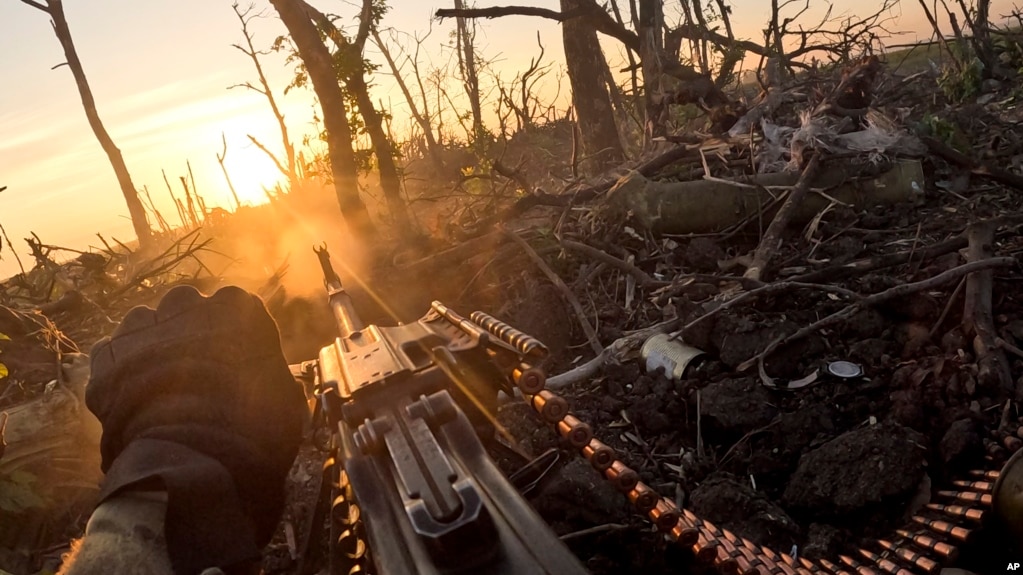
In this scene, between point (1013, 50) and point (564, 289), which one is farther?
point (1013, 50)

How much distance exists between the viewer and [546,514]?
9.26 ft

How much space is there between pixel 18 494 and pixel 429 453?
11.6 ft

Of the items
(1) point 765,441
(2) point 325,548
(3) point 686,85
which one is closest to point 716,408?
(1) point 765,441

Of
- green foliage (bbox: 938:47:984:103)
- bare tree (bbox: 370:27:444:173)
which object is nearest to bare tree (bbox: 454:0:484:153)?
bare tree (bbox: 370:27:444:173)

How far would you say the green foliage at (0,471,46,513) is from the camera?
3.77m

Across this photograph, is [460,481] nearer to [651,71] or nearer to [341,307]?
[341,307]

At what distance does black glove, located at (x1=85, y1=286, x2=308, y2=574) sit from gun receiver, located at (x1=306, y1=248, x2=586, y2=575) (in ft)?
0.86

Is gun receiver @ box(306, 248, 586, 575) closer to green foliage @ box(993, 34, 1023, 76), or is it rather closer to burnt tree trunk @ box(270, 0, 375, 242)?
burnt tree trunk @ box(270, 0, 375, 242)

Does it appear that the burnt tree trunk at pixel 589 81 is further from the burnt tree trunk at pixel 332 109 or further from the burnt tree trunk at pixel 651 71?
the burnt tree trunk at pixel 332 109

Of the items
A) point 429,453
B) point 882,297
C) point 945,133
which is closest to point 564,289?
point 882,297

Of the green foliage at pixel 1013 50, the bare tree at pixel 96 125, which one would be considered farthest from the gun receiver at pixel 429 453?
the bare tree at pixel 96 125

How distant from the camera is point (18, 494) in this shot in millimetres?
3842

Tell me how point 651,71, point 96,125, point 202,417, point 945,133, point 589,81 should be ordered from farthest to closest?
point 96,125 → point 589,81 → point 651,71 → point 945,133 → point 202,417

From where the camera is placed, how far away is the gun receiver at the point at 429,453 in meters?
1.42
